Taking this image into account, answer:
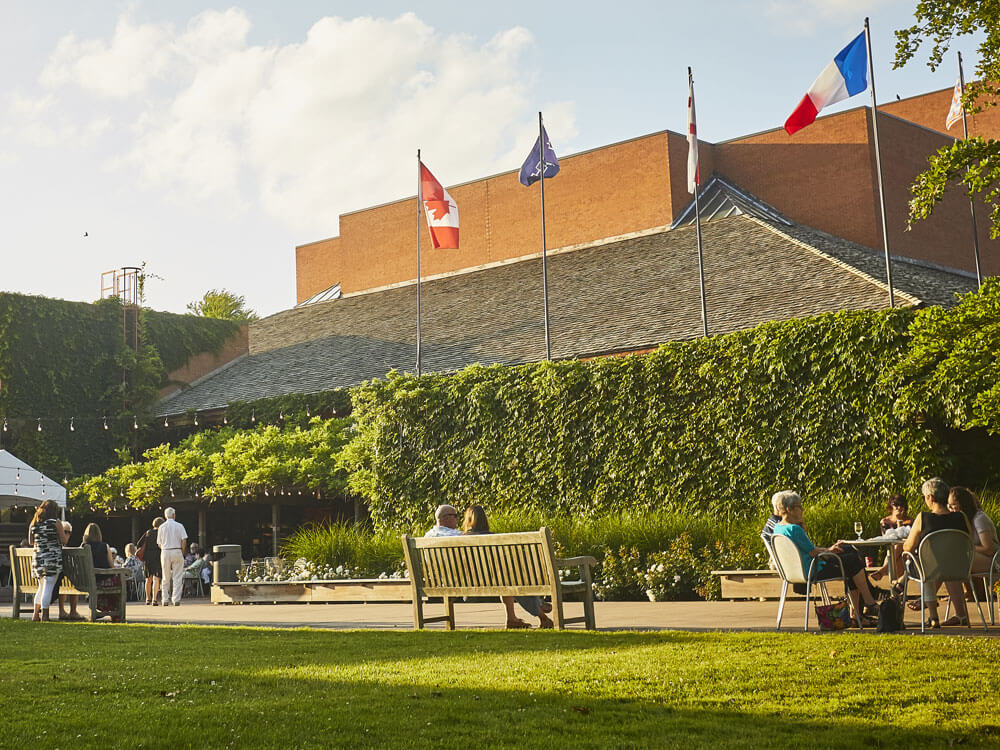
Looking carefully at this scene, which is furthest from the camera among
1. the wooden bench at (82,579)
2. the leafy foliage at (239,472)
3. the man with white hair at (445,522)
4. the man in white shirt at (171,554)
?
the leafy foliage at (239,472)

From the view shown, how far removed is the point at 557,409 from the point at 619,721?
13.8 meters

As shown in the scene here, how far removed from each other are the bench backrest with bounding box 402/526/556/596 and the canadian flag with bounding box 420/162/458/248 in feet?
44.7

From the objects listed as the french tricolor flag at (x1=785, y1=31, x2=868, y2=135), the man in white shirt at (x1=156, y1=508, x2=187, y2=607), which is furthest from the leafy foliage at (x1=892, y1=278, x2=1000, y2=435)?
the man in white shirt at (x1=156, y1=508, x2=187, y2=607)

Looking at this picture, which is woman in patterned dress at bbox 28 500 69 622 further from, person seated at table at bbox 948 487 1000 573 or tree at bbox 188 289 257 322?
tree at bbox 188 289 257 322

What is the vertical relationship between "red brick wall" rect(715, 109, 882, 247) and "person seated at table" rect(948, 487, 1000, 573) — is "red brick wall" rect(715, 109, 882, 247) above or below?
above

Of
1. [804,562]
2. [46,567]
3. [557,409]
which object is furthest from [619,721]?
[557,409]

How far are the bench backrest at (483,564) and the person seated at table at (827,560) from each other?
2.01m

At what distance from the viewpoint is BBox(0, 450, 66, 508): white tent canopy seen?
21.9 metres

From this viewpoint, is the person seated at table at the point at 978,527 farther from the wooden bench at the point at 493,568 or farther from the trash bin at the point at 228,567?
the trash bin at the point at 228,567

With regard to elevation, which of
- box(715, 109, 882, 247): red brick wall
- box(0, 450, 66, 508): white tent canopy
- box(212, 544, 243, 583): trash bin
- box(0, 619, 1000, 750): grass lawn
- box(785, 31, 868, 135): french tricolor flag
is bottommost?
box(0, 619, 1000, 750): grass lawn

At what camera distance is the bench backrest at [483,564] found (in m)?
9.66

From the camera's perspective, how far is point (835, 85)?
1712cm

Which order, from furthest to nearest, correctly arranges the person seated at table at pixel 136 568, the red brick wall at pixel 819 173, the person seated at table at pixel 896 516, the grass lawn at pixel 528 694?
the red brick wall at pixel 819 173, the person seated at table at pixel 136 568, the person seated at table at pixel 896 516, the grass lawn at pixel 528 694

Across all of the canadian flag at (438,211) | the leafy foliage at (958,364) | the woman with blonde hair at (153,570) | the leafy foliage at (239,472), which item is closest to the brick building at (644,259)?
the leafy foliage at (239,472)
